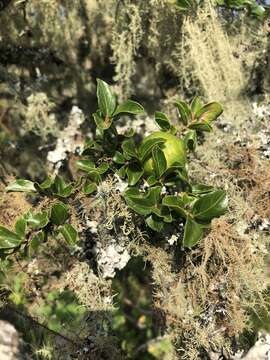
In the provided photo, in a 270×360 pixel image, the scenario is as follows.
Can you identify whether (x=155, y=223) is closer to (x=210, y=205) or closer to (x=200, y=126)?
(x=210, y=205)

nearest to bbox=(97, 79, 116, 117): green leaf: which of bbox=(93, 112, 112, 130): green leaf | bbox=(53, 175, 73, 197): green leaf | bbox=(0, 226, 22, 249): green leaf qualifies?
bbox=(93, 112, 112, 130): green leaf

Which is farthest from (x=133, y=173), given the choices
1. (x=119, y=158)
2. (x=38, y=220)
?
(x=38, y=220)

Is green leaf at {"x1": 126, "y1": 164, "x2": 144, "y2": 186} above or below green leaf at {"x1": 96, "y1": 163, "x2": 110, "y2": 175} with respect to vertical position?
above

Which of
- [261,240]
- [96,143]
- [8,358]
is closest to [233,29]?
[261,240]

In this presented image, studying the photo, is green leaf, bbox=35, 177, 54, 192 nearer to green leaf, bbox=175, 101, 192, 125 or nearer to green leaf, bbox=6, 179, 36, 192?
green leaf, bbox=6, 179, 36, 192

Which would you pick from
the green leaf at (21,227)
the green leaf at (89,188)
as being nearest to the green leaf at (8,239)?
the green leaf at (21,227)

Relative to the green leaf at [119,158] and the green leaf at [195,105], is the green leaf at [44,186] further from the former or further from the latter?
the green leaf at [195,105]

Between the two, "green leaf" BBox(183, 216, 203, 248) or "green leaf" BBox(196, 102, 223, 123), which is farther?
"green leaf" BBox(196, 102, 223, 123)
